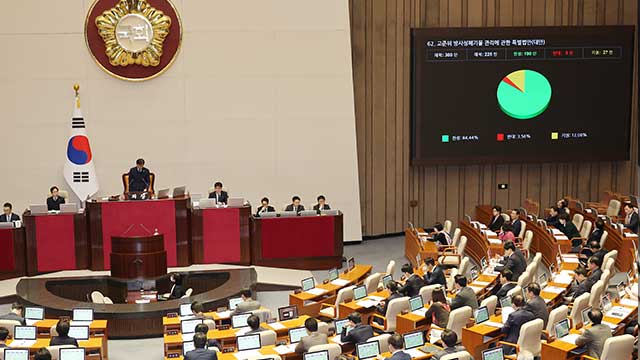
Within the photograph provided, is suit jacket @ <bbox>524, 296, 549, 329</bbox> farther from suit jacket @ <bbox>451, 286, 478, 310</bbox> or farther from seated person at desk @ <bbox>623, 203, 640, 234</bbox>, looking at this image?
seated person at desk @ <bbox>623, 203, 640, 234</bbox>

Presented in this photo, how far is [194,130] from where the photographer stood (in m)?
17.2

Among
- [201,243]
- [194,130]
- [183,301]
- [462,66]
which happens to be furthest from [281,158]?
[183,301]

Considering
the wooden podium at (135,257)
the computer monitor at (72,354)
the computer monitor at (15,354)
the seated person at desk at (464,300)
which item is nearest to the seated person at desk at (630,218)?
the seated person at desk at (464,300)

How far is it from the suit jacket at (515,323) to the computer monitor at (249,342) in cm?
282

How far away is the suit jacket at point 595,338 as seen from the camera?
29.6 ft

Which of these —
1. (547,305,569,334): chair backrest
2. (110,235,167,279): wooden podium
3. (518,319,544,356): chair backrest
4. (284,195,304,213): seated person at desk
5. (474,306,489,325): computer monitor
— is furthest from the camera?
(284,195,304,213): seated person at desk

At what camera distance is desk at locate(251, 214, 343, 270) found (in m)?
15.6

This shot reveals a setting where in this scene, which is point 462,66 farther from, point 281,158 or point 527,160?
point 281,158

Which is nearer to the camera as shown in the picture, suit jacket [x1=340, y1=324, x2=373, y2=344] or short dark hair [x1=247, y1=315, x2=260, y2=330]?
suit jacket [x1=340, y1=324, x2=373, y2=344]

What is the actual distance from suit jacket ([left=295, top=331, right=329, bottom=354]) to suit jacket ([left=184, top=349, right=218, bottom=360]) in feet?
3.21

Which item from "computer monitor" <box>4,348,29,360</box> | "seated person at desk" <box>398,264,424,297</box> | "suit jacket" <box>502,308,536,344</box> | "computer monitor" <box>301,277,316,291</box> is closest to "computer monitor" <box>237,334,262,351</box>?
"computer monitor" <box>4,348,29,360</box>

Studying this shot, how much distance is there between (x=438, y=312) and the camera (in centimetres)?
1028

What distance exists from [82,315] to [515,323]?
540 centimetres

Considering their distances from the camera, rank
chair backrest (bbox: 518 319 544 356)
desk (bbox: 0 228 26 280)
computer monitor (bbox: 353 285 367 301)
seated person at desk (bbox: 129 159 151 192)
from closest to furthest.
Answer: chair backrest (bbox: 518 319 544 356) < computer monitor (bbox: 353 285 367 301) < desk (bbox: 0 228 26 280) < seated person at desk (bbox: 129 159 151 192)
